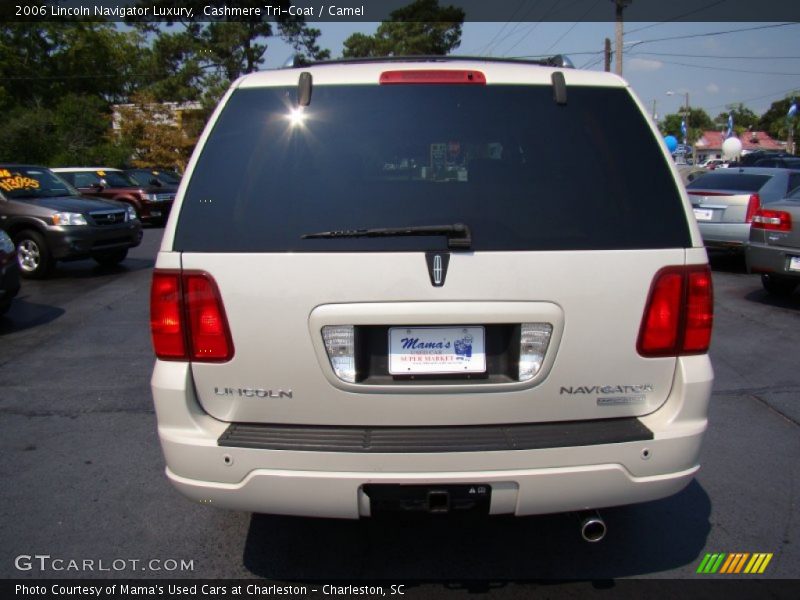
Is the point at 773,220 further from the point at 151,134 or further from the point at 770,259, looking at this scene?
the point at 151,134

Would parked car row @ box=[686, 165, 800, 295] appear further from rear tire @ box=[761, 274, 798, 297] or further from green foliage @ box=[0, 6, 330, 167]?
green foliage @ box=[0, 6, 330, 167]

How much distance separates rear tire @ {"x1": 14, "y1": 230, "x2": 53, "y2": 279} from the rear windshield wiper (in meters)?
9.94

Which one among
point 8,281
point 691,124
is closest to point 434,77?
point 8,281

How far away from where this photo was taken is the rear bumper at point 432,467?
8.13 ft

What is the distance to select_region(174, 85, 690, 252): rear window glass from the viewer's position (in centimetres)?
254

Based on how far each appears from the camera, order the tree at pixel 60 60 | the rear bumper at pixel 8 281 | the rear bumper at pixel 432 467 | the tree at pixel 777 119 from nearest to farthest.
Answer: the rear bumper at pixel 432 467, the rear bumper at pixel 8 281, the tree at pixel 60 60, the tree at pixel 777 119

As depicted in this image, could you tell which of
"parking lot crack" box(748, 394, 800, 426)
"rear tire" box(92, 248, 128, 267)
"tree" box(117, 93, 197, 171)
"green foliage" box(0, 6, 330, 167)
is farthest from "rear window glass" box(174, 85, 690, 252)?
"tree" box(117, 93, 197, 171)

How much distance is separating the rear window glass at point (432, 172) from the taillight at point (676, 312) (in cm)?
13

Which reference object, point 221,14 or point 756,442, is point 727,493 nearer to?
point 756,442

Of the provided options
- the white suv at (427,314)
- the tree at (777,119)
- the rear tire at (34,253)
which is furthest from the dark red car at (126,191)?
the tree at (777,119)

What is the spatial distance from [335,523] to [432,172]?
1818 millimetres

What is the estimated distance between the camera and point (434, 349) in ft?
8.34

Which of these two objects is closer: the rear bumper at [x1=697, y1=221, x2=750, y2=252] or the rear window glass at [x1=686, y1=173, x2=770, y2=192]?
the rear bumper at [x1=697, y1=221, x2=750, y2=252]

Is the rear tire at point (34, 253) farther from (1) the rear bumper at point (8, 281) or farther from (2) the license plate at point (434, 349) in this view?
(2) the license plate at point (434, 349)
